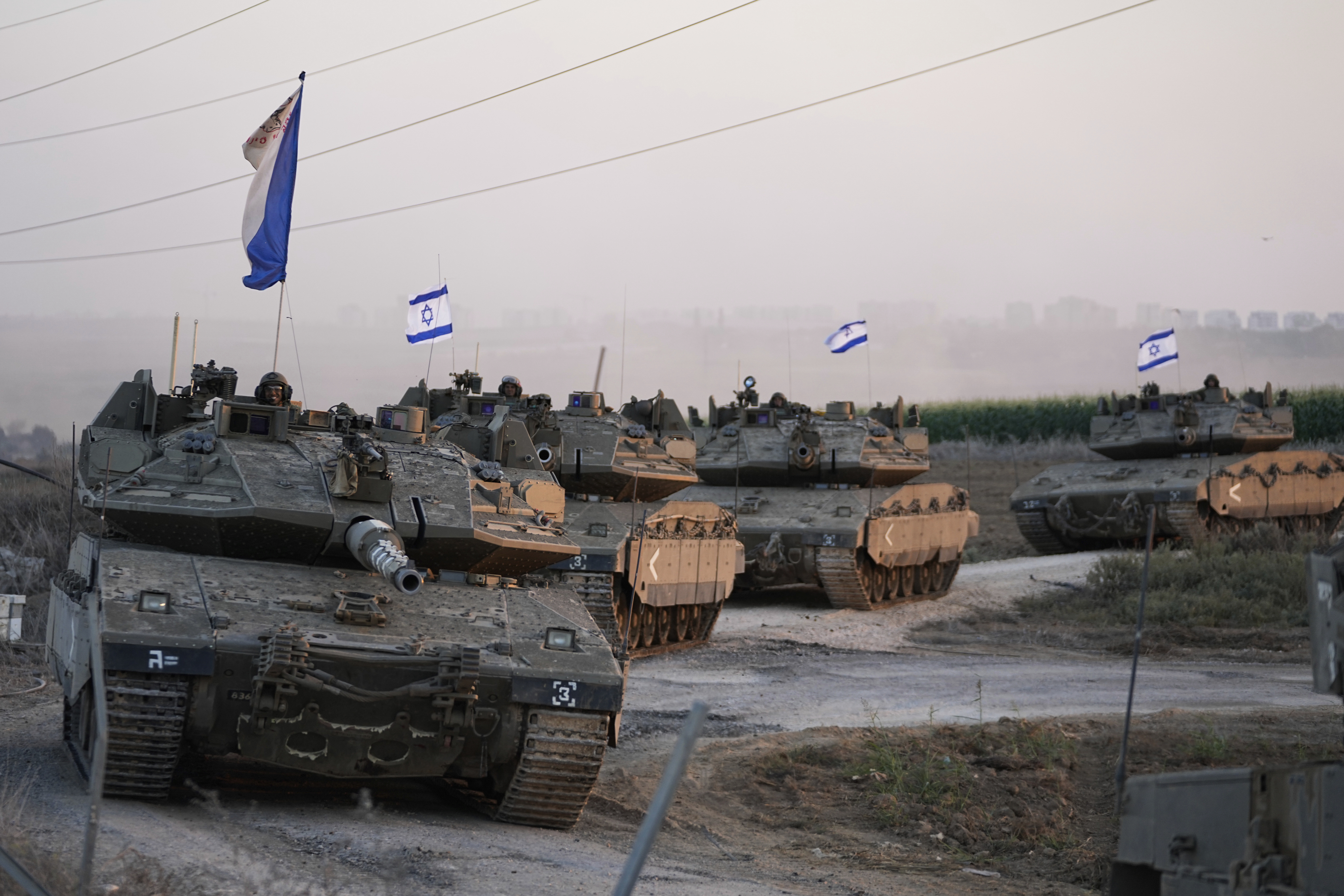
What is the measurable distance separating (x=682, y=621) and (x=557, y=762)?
31.7 feet

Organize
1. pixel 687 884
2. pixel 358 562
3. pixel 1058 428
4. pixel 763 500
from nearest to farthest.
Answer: pixel 687 884, pixel 358 562, pixel 763 500, pixel 1058 428

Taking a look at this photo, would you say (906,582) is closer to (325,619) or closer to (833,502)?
(833,502)

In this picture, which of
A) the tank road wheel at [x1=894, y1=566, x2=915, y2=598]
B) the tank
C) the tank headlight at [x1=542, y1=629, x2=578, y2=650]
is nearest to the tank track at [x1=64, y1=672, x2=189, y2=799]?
the tank headlight at [x1=542, y1=629, x2=578, y2=650]

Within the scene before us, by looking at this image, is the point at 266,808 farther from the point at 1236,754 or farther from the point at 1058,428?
the point at 1058,428

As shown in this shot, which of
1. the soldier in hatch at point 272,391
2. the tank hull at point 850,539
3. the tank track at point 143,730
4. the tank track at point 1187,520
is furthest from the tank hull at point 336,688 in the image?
the tank track at point 1187,520

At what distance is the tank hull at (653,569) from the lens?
15.5 meters

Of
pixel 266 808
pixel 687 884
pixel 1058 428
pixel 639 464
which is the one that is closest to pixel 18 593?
pixel 639 464

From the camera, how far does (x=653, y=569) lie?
53.0 ft

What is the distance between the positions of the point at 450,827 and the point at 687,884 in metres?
1.61

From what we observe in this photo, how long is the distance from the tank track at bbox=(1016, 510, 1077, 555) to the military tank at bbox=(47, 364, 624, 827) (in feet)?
60.6

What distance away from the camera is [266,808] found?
8.05 meters

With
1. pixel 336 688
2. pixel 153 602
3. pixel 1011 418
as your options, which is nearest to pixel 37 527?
pixel 153 602

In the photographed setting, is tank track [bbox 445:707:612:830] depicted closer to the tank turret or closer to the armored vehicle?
the armored vehicle

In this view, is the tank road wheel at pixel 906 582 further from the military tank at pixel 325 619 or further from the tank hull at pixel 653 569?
the military tank at pixel 325 619
